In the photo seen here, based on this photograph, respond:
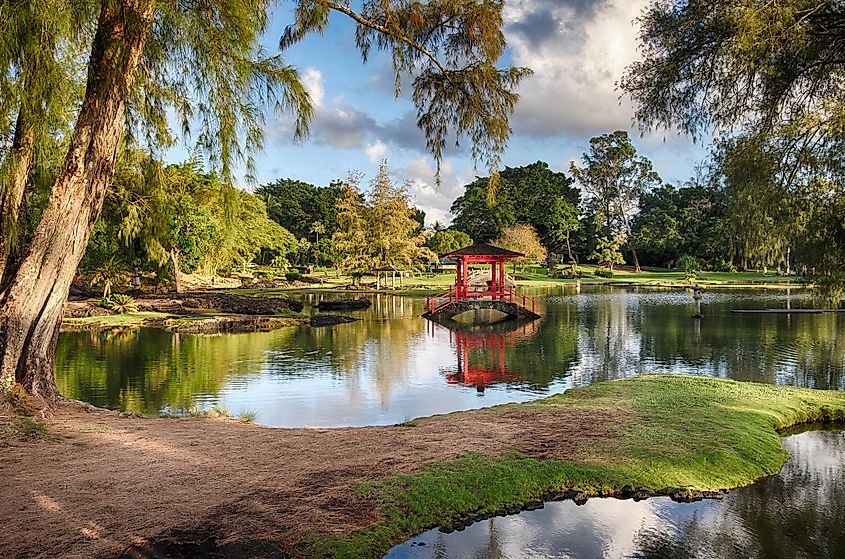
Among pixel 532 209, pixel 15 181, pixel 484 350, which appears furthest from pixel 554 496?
pixel 532 209

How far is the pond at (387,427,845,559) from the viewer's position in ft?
17.4

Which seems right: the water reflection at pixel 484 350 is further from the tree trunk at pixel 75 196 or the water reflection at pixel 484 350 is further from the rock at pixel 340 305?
the tree trunk at pixel 75 196

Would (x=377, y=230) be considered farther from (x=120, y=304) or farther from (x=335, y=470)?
(x=335, y=470)

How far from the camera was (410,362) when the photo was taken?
16438 millimetres

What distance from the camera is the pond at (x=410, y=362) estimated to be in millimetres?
11820

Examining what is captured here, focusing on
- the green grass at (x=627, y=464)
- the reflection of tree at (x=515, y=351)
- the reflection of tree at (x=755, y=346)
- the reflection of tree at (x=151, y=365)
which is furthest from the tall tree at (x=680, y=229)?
the green grass at (x=627, y=464)

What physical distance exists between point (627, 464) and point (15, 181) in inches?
323

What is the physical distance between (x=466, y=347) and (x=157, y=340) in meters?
9.67

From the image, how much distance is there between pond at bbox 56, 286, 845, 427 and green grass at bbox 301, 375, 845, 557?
10.4 feet

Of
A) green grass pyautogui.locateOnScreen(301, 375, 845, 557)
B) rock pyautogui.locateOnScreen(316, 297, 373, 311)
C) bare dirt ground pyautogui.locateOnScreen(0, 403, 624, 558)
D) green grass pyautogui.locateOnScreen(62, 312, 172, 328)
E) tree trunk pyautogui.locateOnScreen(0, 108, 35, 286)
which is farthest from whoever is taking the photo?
rock pyautogui.locateOnScreen(316, 297, 373, 311)

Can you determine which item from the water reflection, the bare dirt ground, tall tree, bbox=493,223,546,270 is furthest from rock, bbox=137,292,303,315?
tall tree, bbox=493,223,546,270

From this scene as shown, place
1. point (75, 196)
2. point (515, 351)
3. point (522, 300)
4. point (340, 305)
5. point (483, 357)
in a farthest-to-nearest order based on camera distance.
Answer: point (340, 305) → point (522, 300) → point (515, 351) → point (483, 357) → point (75, 196)

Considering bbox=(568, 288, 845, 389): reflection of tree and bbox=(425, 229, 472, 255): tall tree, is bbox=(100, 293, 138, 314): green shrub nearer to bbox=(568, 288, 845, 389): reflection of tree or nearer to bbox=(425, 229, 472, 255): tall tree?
bbox=(568, 288, 845, 389): reflection of tree

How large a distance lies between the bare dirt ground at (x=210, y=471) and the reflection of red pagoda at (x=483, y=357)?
5.11 meters
